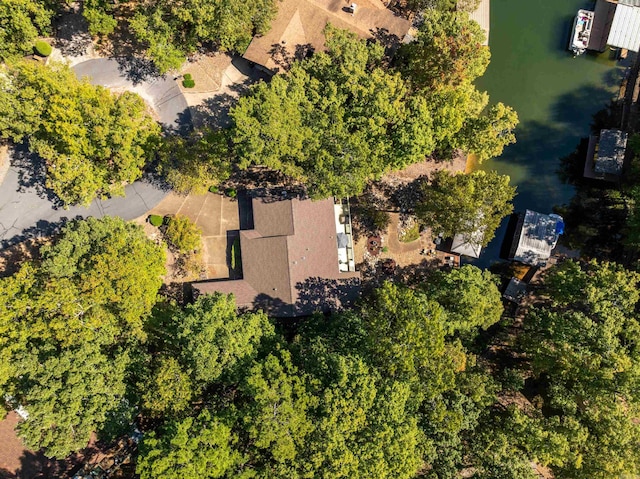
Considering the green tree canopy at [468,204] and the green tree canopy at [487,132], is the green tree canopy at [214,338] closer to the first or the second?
the green tree canopy at [468,204]

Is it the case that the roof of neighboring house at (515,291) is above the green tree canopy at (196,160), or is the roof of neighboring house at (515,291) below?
below

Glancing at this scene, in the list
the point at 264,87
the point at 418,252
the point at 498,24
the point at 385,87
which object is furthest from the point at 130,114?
the point at 498,24

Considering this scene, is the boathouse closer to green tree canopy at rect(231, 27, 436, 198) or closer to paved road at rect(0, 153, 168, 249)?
green tree canopy at rect(231, 27, 436, 198)

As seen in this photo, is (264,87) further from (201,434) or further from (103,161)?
(201,434)

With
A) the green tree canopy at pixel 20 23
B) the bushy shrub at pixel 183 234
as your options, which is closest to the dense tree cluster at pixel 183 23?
the green tree canopy at pixel 20 23

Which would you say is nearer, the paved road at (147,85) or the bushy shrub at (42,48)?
the bushy shrub at (42,48)

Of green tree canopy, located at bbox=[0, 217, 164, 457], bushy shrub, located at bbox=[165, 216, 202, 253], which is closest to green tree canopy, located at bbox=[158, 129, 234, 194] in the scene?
bushy shrub, located at bbox=[165, 216, 202, 253]
